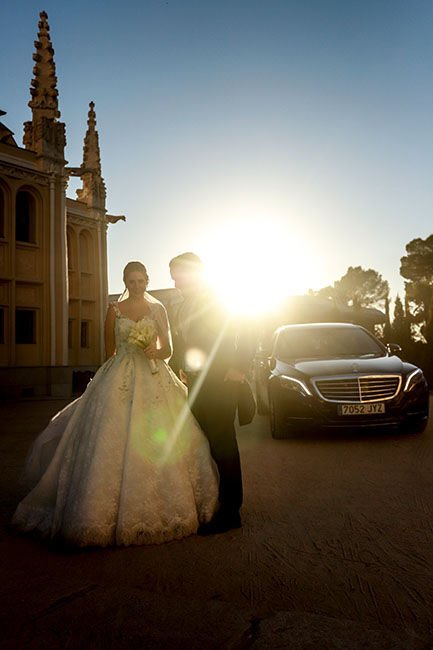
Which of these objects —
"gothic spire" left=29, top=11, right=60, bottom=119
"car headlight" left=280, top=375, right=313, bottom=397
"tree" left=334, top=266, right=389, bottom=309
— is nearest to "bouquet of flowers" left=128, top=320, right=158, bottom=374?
"car headlight" left=280, top=375, right=313, bottom=397

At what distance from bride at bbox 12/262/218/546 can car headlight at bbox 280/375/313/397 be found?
3.85 m

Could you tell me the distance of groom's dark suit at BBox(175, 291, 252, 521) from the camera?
4.24m

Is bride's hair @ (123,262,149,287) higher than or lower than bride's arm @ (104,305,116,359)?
higher

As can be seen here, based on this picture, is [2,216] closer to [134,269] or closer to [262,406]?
[262,406]

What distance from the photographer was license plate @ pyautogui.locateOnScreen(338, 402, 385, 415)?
7.92 meters

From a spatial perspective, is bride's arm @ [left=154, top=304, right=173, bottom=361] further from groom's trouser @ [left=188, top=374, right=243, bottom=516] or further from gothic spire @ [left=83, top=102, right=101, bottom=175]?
gothic spire @ [left=83, top=102, right=101, bottom=175]

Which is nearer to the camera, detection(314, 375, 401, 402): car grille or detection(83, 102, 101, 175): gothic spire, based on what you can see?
detection(314, 375, 401, 402): car grille

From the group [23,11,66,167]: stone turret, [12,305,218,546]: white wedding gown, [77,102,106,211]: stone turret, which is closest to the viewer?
[12,305,218,546]: white wedding gown

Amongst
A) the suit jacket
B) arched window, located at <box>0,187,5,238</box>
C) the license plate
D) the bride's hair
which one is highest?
arched window, located at <box>0,187,5,238</box>

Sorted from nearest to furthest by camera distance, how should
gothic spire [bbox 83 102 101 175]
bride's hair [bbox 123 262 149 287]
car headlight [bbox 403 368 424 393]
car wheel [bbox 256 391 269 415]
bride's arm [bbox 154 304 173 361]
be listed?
bride's arm [bbox 154 304 173 361] < bride's hair [bbox 123 262 149 287] < car headlight [bbox 403 368 424 393] < car wheel [bbox 256 391 269 415] < gothic spire [bbox 83 102 101 175]

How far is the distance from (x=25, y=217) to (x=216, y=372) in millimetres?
19081

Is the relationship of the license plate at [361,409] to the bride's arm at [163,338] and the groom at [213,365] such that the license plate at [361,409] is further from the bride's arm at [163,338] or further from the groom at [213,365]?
the bride's arm at [163,338]

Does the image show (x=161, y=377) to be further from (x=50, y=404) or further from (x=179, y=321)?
(x=50, y=404)

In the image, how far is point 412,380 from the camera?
827 cm
